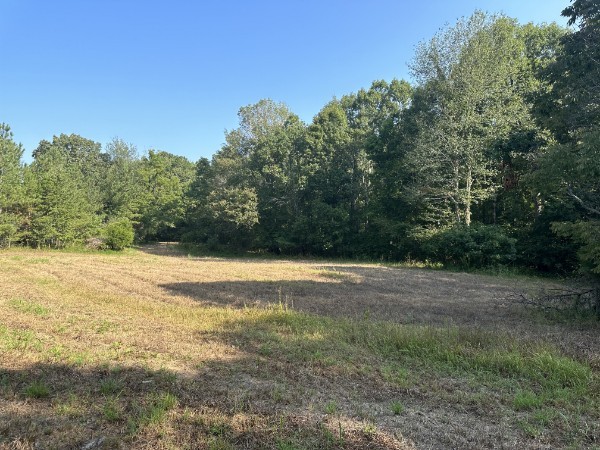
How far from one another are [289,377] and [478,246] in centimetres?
1884

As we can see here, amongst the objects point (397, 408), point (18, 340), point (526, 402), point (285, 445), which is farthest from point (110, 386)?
point (526, 402)

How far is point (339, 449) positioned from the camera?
A: 3.26 m

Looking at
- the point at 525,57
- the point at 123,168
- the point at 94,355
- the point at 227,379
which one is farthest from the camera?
the point at 123,168

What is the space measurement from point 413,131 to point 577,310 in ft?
69.4

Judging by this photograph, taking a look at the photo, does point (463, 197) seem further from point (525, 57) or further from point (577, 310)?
point (577, 310)

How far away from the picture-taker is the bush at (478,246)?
21.0 meters

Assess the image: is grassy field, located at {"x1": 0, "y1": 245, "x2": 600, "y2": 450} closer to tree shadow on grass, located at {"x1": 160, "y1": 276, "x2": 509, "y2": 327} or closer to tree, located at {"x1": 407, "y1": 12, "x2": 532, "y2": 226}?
tree shadow on grass, located at {"x1": 160, "y1": 276, "x2": 509, "y2": 327}

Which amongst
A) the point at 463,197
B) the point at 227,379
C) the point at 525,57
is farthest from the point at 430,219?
the point at 227,379

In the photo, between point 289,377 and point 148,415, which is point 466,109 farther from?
point 148,415

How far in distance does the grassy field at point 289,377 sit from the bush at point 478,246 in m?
12.2

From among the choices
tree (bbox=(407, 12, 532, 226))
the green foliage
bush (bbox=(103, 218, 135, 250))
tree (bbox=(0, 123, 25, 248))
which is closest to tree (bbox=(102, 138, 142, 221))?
bush (bbox=(103, 218, 135, 250))

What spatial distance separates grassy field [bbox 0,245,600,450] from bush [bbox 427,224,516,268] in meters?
12.2

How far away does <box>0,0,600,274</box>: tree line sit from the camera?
36.6 feet

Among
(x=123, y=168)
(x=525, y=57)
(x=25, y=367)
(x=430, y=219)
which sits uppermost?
(x=525, y=57)
